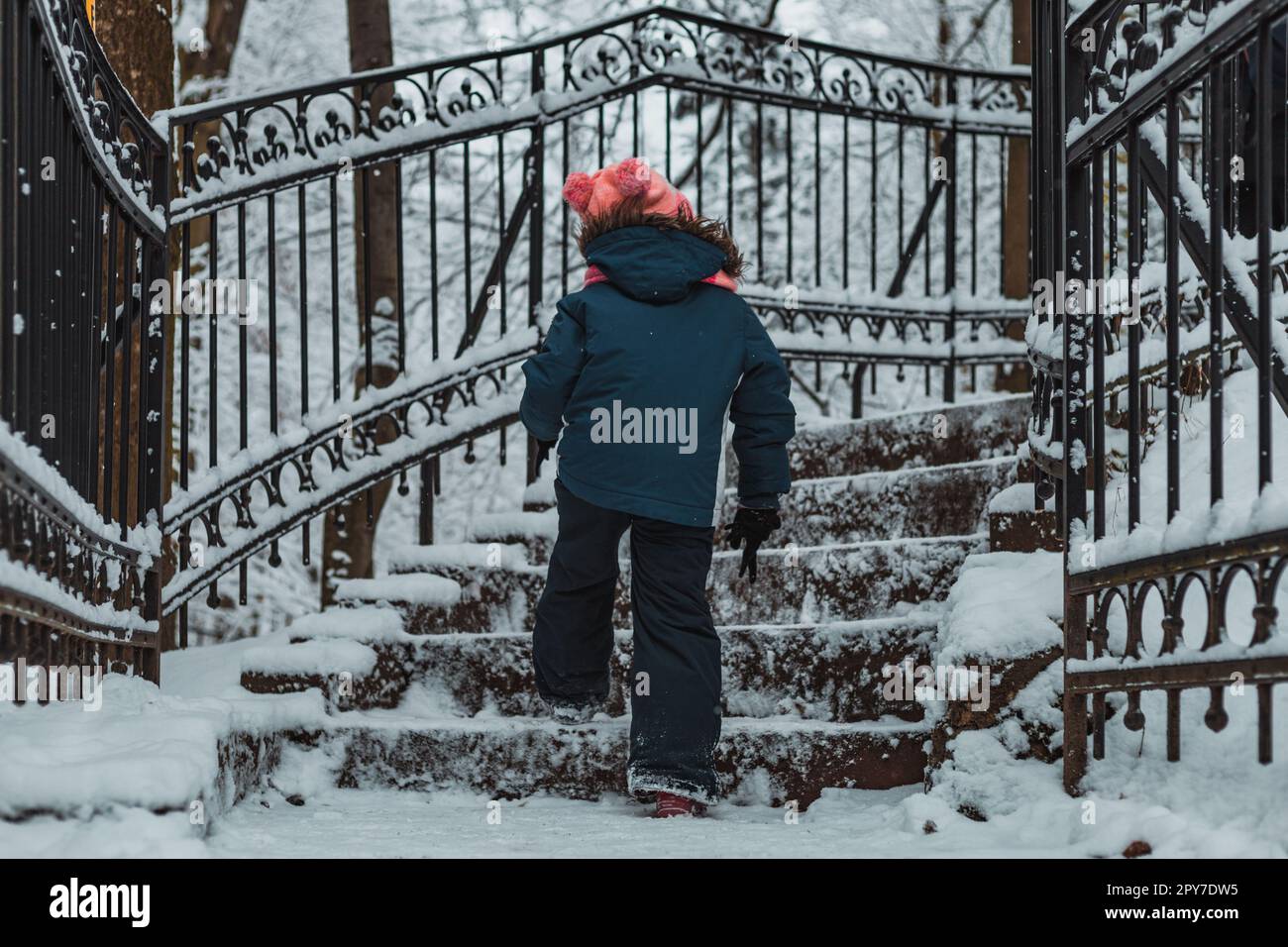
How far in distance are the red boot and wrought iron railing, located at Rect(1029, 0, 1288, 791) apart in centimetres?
95

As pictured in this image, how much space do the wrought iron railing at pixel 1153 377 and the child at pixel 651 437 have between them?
29.6 inches

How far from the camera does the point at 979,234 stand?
39.9 feet

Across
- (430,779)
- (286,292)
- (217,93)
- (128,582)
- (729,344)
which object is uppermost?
(217,93)

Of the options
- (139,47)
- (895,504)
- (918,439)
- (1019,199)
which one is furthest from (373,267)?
(1019,199)

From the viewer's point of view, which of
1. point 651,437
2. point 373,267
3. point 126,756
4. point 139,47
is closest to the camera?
point 126,756

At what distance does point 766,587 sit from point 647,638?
0.98 metres

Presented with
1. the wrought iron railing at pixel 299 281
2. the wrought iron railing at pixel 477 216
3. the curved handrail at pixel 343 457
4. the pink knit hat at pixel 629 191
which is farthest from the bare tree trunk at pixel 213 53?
the pink knit hat at pixel 629 191

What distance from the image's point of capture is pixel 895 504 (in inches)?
189

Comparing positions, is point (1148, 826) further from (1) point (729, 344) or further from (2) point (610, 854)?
(1) point (729, 344)

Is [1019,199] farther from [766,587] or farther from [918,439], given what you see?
[766,587]

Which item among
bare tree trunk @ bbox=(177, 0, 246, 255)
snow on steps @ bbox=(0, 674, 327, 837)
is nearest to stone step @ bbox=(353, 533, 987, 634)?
snow on steps @ bbox=(0, 674, 327, 837)

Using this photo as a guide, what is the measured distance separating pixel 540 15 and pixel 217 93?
9.53 feet

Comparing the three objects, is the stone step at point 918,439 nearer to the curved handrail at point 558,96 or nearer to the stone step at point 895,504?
the stone step at point 895,504

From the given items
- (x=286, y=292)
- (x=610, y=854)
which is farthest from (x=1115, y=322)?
(x=286, y=292)
